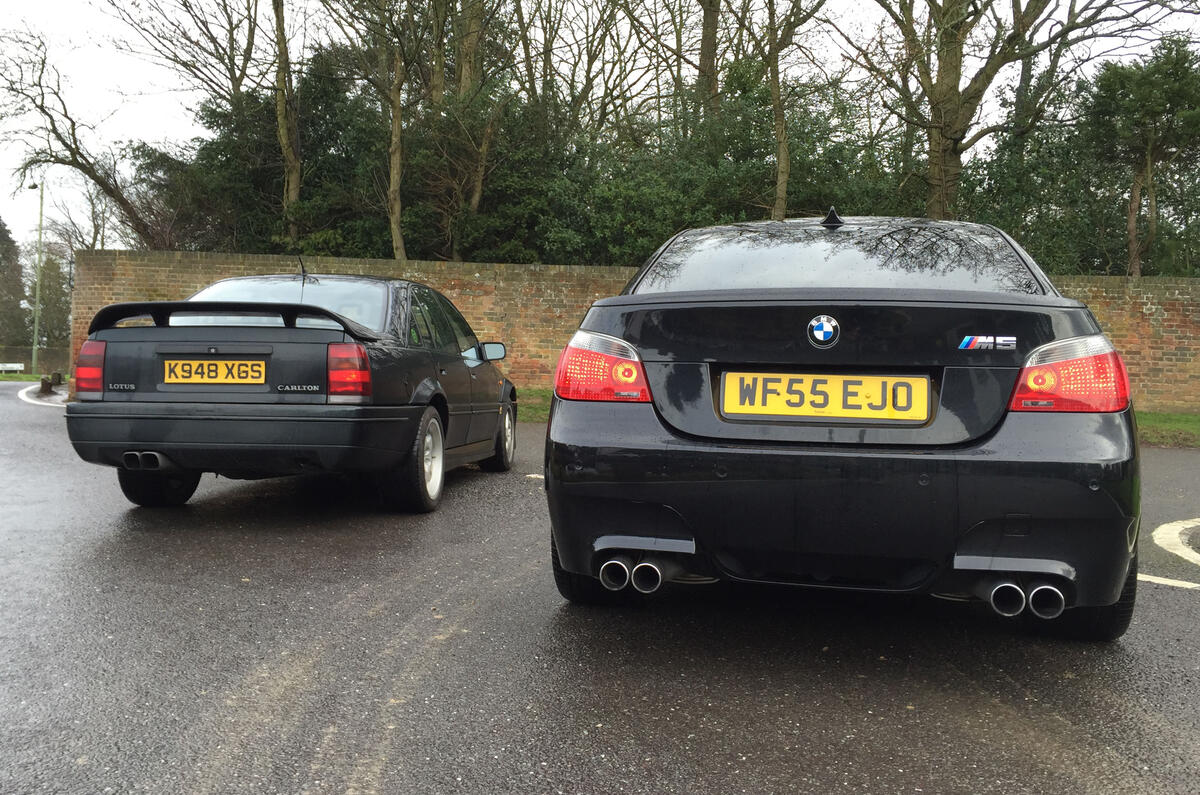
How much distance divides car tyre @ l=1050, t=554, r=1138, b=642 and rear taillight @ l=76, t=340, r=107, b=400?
462 centimetres

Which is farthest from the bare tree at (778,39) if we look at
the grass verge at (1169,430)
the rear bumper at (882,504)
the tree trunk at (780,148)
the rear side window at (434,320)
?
the rear bumper at (882,504)

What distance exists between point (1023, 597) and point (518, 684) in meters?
1.48

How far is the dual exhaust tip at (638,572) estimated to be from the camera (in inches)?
118

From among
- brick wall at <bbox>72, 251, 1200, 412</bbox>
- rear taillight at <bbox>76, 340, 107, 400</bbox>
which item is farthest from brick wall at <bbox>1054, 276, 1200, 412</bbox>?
rear taillight at <bbox>76, 340, 107, 400</bbox>

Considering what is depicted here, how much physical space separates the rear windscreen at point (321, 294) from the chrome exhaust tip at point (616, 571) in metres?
3.01

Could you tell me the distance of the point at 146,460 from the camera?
5027 millimetres

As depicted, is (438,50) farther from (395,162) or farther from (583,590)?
(583,590)

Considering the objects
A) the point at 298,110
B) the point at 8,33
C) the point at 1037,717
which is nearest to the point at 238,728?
the point at 1037,717

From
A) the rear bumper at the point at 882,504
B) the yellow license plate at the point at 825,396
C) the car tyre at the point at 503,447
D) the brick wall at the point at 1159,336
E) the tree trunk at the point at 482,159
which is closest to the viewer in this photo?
the rear bumper at the point at 882,504

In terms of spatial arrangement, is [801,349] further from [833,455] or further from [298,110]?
[298,110]

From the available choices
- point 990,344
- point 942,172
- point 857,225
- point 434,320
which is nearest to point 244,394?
point 434,320

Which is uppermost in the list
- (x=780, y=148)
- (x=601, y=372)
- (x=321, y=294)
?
(x=780, y=148)

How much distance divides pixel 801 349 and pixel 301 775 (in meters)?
1.76

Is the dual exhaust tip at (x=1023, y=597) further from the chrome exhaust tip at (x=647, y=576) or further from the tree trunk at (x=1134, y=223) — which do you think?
the tree trunk at (x=1134, y=223)
